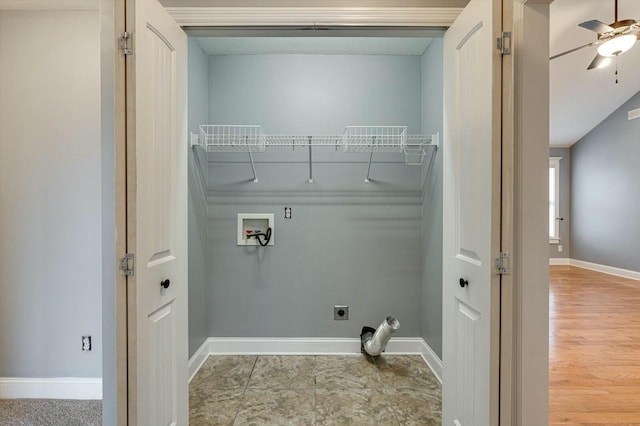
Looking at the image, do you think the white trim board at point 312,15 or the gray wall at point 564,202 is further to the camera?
the gray wall at point 564,202

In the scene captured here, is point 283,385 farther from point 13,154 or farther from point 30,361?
point 13,154

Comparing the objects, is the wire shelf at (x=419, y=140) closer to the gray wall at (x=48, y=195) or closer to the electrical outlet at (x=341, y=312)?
the electrical outlet at (x=341, y=312)

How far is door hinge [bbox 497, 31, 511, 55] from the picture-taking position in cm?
117

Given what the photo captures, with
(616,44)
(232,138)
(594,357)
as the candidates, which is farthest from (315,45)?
(594,357)

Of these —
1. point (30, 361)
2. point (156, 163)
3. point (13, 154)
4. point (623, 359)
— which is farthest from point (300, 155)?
point (623, 359)

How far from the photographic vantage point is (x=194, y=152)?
2.47 m

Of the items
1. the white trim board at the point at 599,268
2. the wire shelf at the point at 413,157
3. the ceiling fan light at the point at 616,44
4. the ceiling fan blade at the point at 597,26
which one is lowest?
the white trim board at the point at 599,268

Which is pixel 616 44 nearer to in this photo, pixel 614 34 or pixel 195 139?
pixel 614 34

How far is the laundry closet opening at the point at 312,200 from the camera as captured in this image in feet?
8.91

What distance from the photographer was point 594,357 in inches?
103

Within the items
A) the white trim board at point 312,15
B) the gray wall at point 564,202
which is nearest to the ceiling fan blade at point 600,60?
the white trim board at point 312,15

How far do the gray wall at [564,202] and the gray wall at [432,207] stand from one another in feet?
19.9

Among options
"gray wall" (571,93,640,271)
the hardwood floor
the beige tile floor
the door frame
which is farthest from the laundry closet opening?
"gray wall" (571,93,640,271)

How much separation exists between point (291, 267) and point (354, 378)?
3.36 ft
